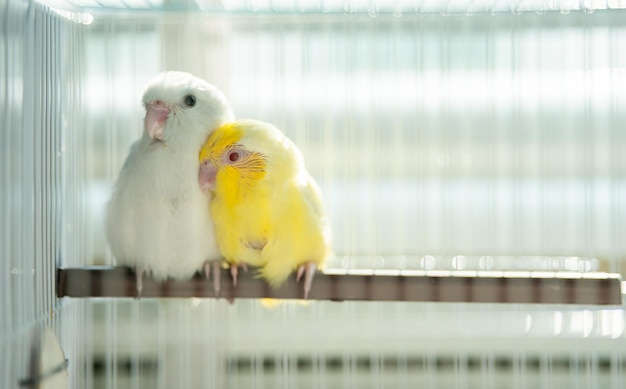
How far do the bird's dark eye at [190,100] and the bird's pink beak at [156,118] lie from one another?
1.2 inches

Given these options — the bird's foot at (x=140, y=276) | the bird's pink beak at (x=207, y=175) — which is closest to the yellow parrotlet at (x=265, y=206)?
the bird's pink beak at (x=207, y=175)

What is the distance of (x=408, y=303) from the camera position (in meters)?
1.07

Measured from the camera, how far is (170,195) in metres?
1.02

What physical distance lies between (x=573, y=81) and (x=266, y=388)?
0.67 meters

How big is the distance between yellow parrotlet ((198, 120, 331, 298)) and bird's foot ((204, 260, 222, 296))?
19 millimetres

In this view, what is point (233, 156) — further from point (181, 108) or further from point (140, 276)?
point (140, 276)

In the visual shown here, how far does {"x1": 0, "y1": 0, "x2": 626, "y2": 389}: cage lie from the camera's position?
3.32ft

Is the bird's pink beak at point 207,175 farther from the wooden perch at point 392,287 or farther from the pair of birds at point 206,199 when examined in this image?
the wooden perch at point 392,287

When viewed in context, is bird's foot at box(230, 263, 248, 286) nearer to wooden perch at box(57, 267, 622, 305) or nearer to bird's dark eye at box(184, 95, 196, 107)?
wooden perch at box(57, 267, 622, 305)

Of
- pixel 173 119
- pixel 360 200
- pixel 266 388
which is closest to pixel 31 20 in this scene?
pixel 173 119

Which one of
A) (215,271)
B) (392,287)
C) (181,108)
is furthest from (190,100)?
(392,287)

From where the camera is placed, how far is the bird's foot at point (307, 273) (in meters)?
1.02

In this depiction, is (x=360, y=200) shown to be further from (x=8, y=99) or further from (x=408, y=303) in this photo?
(x=8, y=99)

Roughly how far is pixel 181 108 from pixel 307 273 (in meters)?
0.32
